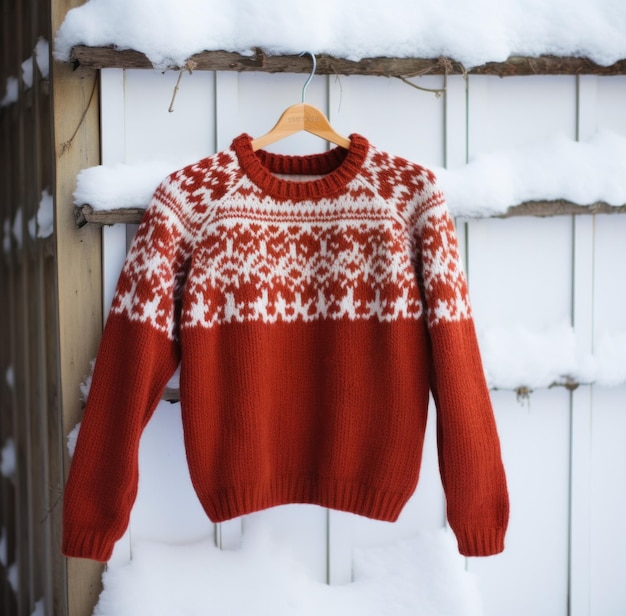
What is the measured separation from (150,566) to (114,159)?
0.76 meters

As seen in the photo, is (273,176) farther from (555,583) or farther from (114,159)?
(555,583)

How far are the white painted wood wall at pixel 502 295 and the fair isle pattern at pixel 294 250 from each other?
169 millimetres

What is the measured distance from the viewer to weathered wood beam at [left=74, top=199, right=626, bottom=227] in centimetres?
105

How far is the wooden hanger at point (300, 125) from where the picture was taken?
1.00 metres

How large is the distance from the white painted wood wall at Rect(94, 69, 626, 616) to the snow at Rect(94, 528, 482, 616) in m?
0.03

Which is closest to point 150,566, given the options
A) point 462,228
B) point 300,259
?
point 300,259

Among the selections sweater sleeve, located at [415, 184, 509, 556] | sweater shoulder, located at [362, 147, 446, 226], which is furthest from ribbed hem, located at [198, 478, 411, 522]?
sweater shoulder, located at [362, 147, 446, 226]

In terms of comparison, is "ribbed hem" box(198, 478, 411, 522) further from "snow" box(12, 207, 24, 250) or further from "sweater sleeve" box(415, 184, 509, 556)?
"snow" box(12, 207, 24, 250)

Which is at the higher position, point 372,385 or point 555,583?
point 372,385

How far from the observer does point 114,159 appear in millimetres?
1089

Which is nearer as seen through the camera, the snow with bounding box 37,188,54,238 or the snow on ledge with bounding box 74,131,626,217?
the snow on ledge with bounding box 74,131,626,217

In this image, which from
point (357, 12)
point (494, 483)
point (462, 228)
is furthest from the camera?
point (462, 228)

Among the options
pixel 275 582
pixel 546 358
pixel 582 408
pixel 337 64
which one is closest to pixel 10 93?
pixel 337 64

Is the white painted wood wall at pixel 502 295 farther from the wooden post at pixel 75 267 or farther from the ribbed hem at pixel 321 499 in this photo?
the ribbed hem at pixel 321 499
